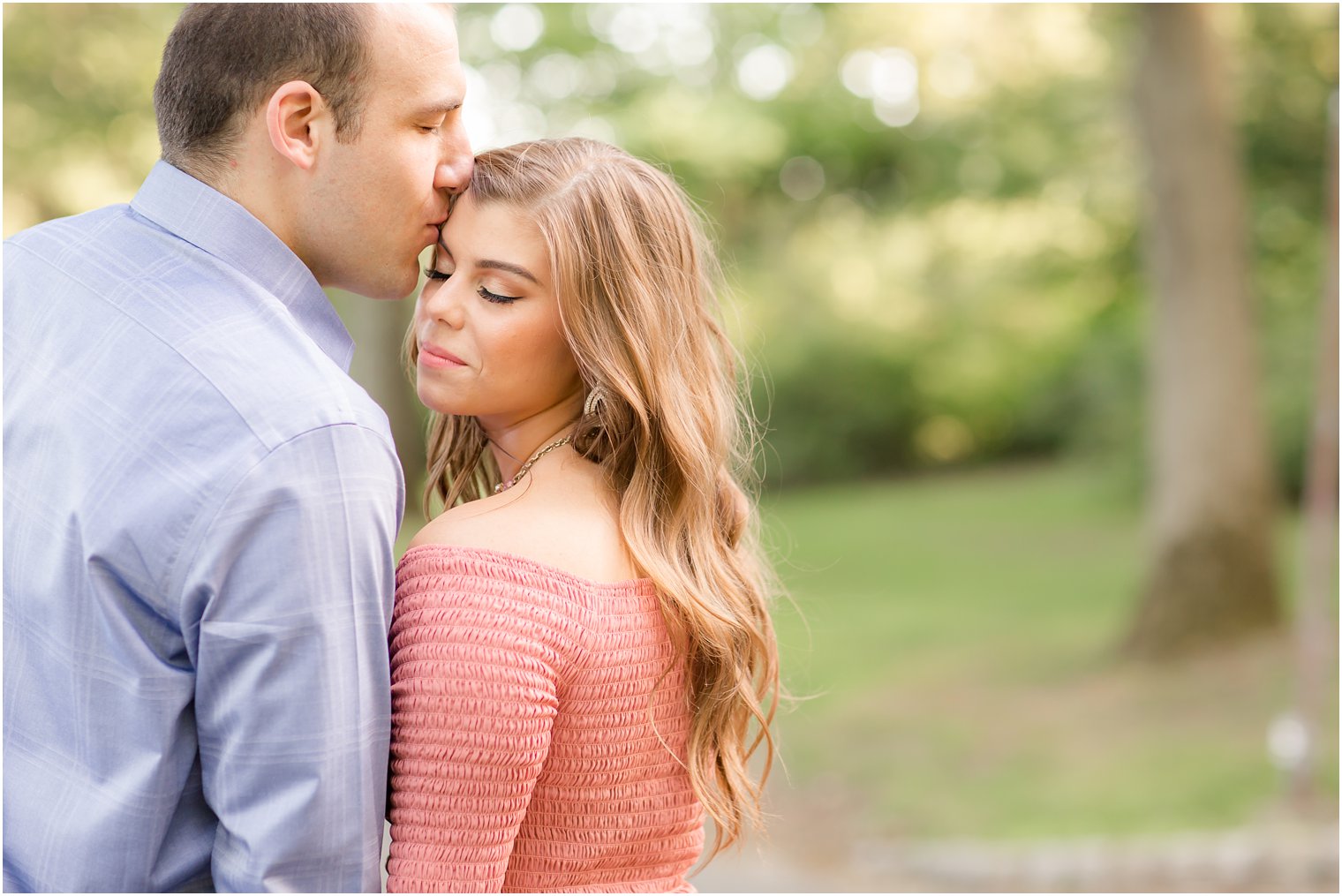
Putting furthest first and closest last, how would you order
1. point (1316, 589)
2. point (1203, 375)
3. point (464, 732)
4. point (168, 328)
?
point (1203, 375) → point (1316, 589) → point (464, 732) → point (168, 328)

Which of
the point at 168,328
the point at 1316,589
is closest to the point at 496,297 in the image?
the point at 168,328

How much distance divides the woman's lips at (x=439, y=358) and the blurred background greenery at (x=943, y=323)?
1.87 feet

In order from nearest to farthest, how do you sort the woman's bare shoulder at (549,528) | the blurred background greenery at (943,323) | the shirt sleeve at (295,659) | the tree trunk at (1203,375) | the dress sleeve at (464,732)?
the shirt sleeve at (295,659) < the dress sleeve at (464,732) < the woman's bare shoulder at (549,528) < the blurred background greenery at (943,323) < the tree trunk at (1203,375)

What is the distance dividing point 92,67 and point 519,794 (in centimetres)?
1093

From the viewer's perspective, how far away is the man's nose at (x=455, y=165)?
195 cm

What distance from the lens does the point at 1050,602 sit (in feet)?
37.4

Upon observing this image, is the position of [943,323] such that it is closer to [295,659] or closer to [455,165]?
[455,165]

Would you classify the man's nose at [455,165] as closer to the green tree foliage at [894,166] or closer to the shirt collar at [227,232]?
the shirt collar at [227,232]

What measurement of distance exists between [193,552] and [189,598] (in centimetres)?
5

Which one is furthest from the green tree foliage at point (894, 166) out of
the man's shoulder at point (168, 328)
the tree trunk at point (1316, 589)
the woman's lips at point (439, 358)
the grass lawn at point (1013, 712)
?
the tree trunk at point (1316, 589)

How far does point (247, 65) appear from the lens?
5.67 ft

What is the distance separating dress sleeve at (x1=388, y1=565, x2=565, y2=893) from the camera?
1.68 meters

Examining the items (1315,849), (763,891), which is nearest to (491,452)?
(763,891)

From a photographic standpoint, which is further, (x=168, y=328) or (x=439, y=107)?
(x=439, y=107)
